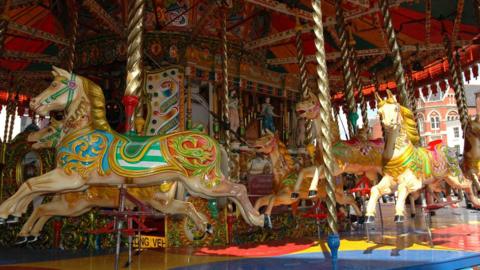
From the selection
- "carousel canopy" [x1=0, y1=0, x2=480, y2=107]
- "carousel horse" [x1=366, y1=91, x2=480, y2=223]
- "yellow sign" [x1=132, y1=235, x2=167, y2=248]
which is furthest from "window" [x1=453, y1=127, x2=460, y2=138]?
"yellow sign" [x1=132, y1=235, x2=167, y2=248]

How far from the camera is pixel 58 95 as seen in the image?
4.24m

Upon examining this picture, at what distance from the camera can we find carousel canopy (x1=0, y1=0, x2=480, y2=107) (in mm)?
8961

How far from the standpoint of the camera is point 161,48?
8.95 meters

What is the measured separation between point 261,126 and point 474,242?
6.28 metres

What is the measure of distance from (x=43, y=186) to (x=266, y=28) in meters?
8.64

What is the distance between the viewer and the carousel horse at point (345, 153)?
20.0 ft

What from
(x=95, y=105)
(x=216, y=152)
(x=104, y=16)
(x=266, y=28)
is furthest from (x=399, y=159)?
(x=266, y=28)

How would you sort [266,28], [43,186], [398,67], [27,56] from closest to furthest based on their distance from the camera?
[43,186]
[398,67]
[27,56]
[266,28]

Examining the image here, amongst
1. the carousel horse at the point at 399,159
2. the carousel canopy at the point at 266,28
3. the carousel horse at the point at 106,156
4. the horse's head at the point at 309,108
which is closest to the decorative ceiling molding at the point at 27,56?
the carousel canopy at the point at 266,28

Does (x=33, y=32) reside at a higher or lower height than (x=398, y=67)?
higher

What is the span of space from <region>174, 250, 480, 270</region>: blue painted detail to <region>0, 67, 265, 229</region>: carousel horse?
2.00ft

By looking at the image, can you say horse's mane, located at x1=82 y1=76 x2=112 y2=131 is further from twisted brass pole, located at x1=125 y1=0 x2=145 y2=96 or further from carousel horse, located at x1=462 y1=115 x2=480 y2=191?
carousel horse, located at x1=462 y1=115 x2=480 y2=191

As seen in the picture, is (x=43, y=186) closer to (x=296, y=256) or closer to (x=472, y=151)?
(x=296, y=256)

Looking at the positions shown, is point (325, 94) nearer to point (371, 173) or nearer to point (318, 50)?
point (318, 50)
